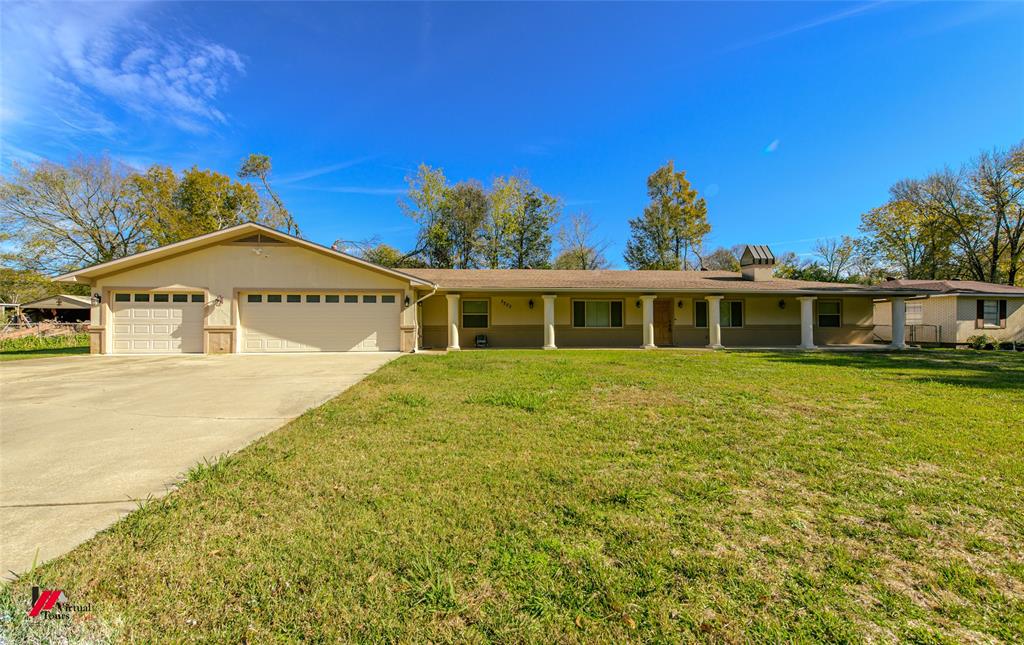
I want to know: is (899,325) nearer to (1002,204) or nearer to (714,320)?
(714,320)

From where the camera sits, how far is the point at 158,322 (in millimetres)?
13328

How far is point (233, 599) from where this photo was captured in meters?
1.92

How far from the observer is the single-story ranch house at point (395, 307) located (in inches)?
522

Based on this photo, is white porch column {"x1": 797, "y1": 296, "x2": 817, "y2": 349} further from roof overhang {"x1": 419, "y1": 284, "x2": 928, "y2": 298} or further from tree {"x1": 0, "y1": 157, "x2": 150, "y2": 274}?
tree {"x1": 0, "y1": 157, "x2": 150, "y2": 274}

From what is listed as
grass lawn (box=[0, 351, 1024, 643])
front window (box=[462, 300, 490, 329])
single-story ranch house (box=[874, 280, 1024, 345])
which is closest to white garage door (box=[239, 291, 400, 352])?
front window (box=[462, 300, 490, 329])

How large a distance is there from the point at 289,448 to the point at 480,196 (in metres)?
25.9

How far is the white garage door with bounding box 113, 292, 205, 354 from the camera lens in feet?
43.3

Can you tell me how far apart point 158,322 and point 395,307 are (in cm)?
749

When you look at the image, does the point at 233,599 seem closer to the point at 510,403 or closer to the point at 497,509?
the point at 497,509

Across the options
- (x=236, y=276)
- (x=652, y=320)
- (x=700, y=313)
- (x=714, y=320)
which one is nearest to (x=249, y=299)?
(x=236, y=276)

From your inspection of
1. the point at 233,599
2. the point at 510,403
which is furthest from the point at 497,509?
the point at 510,403

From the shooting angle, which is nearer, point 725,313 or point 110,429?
point 110,429

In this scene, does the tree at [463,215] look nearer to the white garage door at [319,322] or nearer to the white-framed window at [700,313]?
the white garage door at [319,322]

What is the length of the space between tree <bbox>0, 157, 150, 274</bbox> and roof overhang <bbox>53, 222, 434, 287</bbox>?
1760 cm
